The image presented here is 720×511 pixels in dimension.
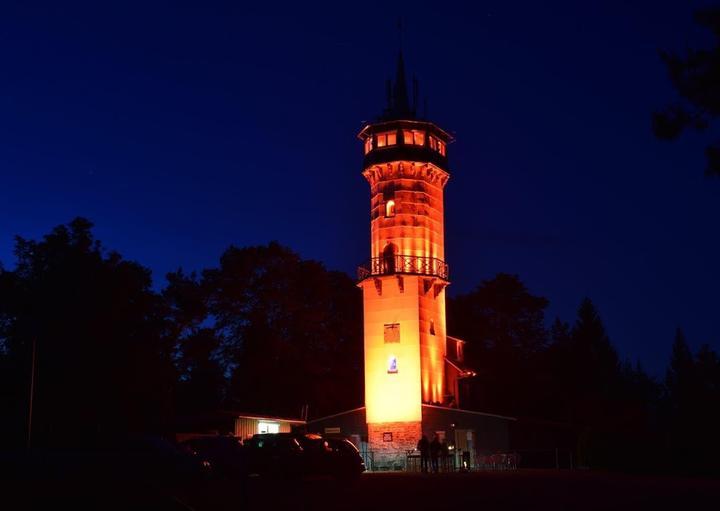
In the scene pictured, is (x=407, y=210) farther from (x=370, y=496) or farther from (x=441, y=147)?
(x=370, y=496)

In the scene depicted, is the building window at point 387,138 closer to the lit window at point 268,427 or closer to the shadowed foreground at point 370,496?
the lit window at point 268,427

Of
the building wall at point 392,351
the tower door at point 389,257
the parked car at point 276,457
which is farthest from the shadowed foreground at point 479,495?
the tower door at point 389,257

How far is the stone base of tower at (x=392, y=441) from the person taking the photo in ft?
161

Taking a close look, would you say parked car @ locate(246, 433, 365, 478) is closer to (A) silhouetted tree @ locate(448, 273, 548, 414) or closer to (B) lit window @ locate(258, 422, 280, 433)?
(B) lit window @ locate(258, 422, 280, 433)

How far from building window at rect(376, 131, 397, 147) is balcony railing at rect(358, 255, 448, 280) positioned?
24.2 feet

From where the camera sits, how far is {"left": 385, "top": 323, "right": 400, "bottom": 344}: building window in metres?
51.4

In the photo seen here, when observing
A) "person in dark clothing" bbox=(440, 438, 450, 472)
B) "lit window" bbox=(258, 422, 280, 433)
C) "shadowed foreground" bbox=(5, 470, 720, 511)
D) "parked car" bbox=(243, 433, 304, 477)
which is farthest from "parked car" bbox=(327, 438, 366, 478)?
"lit window" bbox=(258, 422, 280, 433)

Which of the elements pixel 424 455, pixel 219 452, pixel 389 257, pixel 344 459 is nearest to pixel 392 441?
pixel 424 455

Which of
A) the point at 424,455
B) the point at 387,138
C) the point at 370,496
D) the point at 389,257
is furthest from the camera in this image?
the point at 387,138

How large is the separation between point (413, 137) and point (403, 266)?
8.59 metres

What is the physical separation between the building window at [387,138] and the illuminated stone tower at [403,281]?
0.06 meters

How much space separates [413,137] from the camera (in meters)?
55.5

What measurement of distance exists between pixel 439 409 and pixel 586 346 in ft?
107

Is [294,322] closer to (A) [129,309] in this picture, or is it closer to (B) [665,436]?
(A) [129,309]
